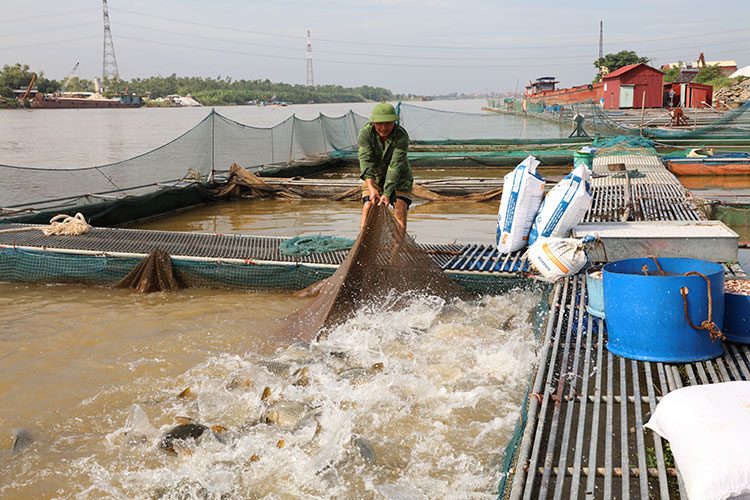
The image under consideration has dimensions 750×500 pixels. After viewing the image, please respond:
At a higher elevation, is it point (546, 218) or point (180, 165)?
point (180, 165)

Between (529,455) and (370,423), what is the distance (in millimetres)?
1113

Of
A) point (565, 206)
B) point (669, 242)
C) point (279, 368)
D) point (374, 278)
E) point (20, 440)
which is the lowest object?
point (20, 440)

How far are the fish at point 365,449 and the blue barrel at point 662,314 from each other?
136cm

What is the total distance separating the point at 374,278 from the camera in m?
4.64

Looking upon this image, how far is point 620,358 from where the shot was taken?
324 cm

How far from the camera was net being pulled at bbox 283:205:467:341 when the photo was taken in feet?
14.6

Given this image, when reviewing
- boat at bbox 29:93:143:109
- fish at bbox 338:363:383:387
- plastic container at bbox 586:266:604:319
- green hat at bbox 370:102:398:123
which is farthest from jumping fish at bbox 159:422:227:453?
boat at bbox 29:93:143:109

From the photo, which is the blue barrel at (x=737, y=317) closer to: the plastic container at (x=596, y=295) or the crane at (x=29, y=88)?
the plastic container at (x=596, y=295)

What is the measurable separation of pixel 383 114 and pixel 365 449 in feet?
9.70

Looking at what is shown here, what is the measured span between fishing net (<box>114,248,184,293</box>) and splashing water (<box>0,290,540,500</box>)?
1.81m

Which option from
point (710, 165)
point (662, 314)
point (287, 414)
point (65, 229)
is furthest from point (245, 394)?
point (710, 165)

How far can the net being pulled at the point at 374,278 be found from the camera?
14.6 ft

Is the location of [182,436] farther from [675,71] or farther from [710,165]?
[675,71]

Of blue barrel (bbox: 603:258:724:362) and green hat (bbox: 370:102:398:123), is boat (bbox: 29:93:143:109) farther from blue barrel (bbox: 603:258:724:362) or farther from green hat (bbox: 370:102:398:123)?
blue barrel (bbox: 603:258:724:362)
